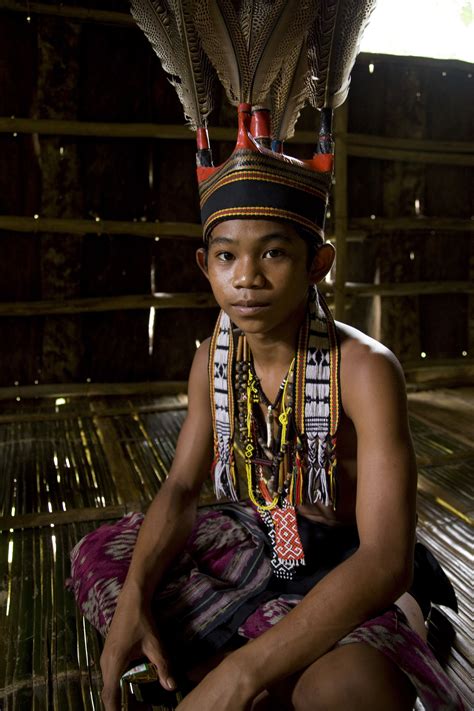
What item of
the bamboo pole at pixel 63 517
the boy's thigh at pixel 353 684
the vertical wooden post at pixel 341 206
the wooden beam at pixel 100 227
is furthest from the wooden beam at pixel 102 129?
the boy's thigh at pixel 353 684

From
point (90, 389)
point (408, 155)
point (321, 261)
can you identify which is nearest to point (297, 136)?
point (408, 155)

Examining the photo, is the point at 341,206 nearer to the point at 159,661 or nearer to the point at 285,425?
the point at 285,425

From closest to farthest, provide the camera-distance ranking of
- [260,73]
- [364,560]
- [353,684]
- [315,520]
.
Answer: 1. [353,684]
2. [364,560]
3. [260,73]
4. [315,520]

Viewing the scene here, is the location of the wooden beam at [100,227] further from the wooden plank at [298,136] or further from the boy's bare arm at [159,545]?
the boy's bare arm at [159,545]

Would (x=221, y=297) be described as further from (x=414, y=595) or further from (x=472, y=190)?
(x=472, y=190)

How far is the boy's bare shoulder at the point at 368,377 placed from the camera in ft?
4.41

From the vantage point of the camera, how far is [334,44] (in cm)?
147

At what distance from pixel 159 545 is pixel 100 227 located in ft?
10.6

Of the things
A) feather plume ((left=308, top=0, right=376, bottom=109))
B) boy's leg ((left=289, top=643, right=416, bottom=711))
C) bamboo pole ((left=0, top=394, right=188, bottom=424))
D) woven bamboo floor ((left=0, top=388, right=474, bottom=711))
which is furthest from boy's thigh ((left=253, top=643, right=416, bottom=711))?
bamboo pole ((left=0, top=394, right=188, bottom=424))

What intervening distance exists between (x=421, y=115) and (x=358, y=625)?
4522 millimetres

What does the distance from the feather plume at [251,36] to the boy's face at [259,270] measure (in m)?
0.33

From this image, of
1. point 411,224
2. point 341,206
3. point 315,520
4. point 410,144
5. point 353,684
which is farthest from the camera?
point 411,224

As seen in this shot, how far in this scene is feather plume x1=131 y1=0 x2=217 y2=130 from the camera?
1484 mm

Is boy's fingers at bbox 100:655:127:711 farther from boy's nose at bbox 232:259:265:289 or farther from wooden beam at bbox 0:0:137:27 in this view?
wooden beam at bbox 0:0:137:27
